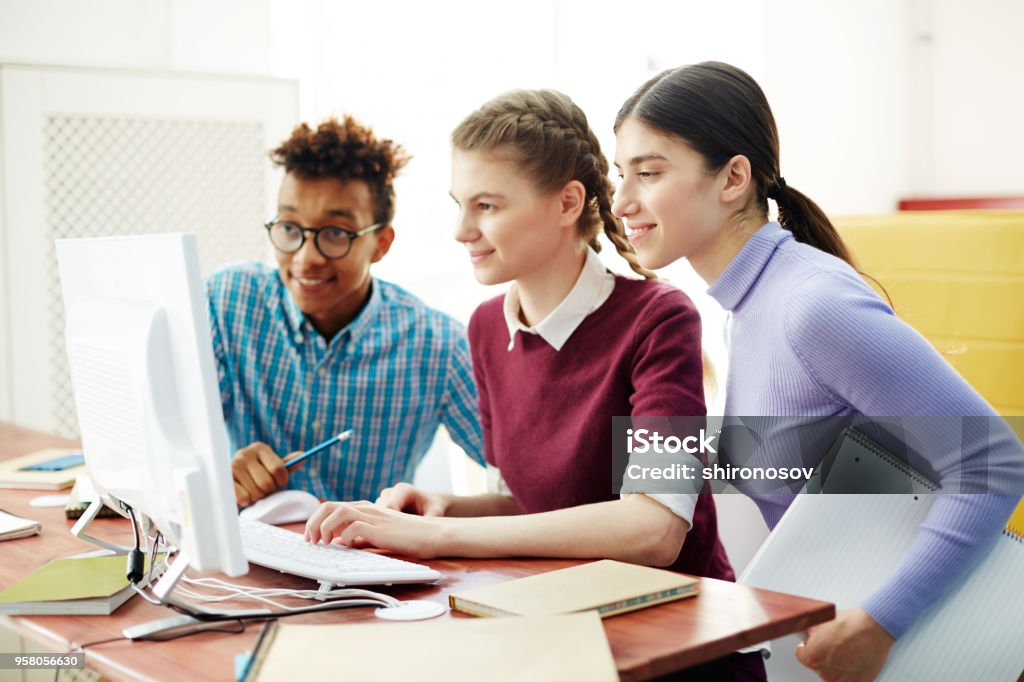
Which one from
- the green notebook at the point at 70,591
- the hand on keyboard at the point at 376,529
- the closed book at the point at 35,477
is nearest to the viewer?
the green notebook at the point at 70,591

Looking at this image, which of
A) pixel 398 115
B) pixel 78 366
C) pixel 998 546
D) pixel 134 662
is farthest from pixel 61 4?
pixel 998 546

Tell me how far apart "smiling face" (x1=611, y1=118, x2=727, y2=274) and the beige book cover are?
672mm

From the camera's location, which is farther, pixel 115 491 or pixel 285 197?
pixel 285 197

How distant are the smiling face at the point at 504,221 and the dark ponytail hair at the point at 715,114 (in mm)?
199

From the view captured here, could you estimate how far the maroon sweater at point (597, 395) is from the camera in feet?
4.85

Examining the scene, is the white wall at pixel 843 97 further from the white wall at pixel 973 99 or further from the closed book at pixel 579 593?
the closed book at pixel 579 593

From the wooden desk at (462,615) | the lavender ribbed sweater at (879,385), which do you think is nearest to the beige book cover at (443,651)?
the wooden desk at (462,615)

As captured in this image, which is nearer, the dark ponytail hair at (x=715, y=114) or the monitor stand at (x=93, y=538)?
the monitor stand at (x=93, y=538)

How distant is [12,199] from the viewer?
7.91 feet

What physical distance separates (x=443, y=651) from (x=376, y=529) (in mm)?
413

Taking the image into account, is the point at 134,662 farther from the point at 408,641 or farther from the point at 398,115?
the point at 398,115

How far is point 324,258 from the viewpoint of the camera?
2.08 m

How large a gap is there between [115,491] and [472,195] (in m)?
0.72

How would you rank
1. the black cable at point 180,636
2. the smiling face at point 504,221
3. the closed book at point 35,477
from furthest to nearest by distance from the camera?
1. the closed book at point 35,477
2. the smiling face at point 504,221
3. the black cable at point 180,636
